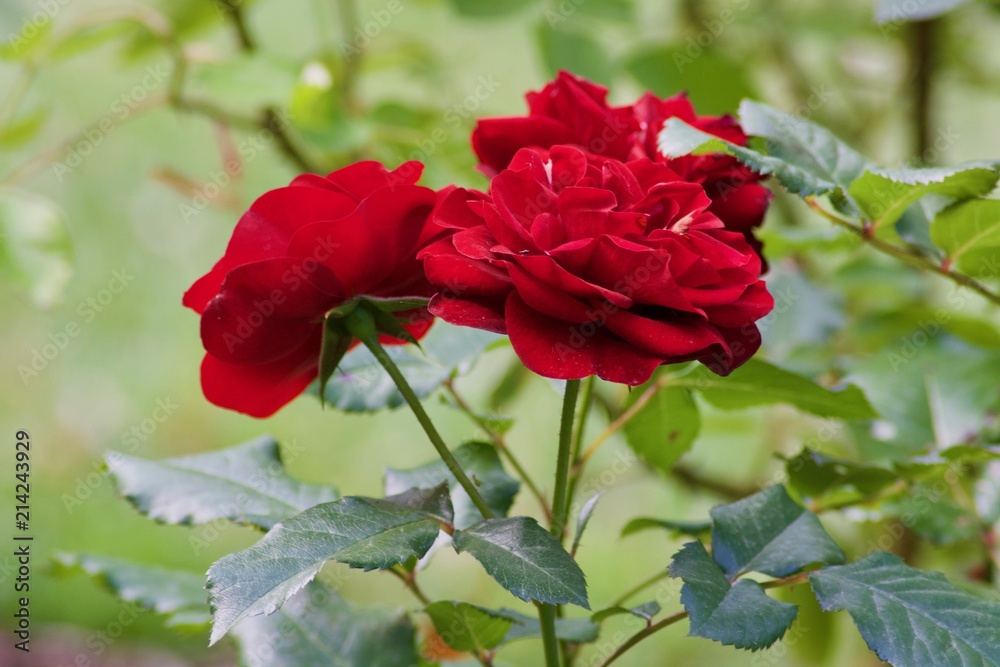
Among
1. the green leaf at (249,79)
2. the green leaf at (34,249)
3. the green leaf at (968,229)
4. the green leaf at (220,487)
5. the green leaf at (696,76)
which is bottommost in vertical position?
the green leaf at (220,487)

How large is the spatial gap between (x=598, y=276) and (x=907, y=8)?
0.82ft

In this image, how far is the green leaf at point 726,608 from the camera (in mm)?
274

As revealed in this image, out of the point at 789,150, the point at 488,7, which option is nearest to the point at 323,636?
the point at 789,150

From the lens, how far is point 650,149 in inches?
13.2

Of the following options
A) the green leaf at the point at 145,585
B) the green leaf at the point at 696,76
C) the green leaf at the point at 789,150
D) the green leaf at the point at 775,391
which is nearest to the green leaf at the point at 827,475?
the green leaf at the point at 775,391

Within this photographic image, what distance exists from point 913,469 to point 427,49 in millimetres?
691

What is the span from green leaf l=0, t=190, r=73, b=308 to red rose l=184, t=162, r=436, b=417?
0.33 metres

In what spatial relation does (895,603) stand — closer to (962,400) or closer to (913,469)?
(913,469)

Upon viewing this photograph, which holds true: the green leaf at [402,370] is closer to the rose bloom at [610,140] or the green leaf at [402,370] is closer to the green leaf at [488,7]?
the rose bloom at [610,140]

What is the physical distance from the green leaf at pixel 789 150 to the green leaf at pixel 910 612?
145mm

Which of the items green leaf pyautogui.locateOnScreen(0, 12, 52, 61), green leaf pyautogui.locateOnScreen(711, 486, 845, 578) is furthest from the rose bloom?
green leaf pyautogui.locateOnScreen(0, 12, 52, 61)

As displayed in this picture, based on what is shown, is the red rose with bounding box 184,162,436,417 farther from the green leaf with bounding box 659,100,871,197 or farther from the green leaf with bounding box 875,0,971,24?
the green leaf with bounding box 875,0,971,24

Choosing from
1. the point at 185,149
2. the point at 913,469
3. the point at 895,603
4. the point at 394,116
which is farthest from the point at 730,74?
the point at 185,149

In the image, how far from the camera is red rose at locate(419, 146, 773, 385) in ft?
0.83
